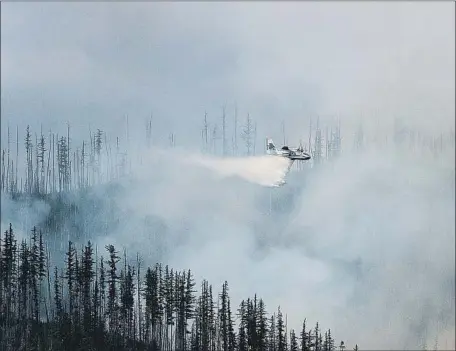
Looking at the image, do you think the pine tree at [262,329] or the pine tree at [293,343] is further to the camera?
the pine tree at [293,343]

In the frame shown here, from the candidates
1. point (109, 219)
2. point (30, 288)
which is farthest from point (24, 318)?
point (109, 219)

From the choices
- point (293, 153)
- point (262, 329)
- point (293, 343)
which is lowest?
point (293, 343)

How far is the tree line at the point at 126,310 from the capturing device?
5984 inches

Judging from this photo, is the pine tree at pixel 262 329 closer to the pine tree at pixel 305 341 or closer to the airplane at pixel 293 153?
the pine tree at pixel 305 341

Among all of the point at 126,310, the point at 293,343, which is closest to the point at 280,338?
the point at 293,343

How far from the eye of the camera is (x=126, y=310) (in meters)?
159

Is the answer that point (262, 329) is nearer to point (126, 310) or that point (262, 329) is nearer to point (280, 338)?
point (280, 338)

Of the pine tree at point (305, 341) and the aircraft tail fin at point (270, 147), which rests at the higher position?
the aircraft tail fin at point (270, 147)

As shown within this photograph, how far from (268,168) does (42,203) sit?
81745 mm

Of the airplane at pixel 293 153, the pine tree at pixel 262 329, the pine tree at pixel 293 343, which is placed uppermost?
the airplane at pixel 293 153

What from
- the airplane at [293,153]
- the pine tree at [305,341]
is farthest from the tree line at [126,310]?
the airplane at [293,153]

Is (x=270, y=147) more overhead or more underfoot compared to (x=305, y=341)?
more overhead

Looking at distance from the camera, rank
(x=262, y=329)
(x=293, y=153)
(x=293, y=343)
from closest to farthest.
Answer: (x=293, y=153), (x=262, y=329), (x=293, y=343)

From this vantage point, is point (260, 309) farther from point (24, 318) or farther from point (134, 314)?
point (24, 318)
